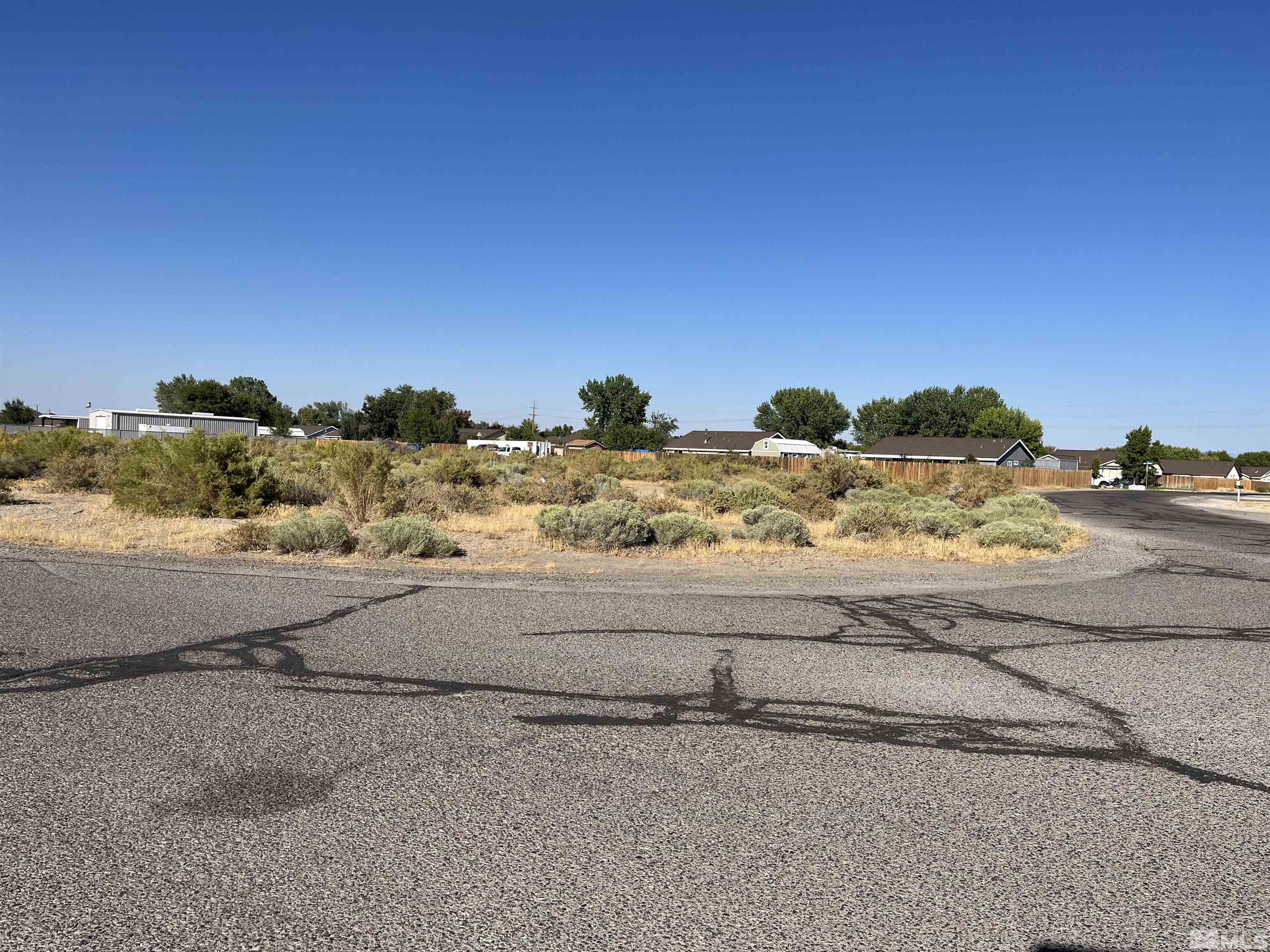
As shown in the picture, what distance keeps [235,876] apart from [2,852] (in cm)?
109

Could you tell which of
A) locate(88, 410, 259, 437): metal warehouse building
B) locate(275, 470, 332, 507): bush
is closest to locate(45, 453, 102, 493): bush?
locate(275, 470, 332, 507): bush

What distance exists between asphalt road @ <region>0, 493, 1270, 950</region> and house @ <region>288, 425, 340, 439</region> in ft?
297

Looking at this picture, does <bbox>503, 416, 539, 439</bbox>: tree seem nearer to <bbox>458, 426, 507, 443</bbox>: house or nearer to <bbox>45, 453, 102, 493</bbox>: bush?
<bbox>458, 426, 507, 443</bbox>: house

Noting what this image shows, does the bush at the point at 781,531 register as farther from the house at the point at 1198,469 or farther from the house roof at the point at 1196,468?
the house roof at the point at 1196,468

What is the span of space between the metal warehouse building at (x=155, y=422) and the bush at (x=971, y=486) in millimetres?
48996

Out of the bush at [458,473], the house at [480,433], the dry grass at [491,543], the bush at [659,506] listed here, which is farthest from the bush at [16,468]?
the house at [480,433]

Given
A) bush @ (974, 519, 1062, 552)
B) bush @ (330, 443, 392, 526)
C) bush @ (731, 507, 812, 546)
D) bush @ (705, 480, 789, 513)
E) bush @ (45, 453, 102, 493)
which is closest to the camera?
bush @ (731, 507, 812, 546)

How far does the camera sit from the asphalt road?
11.0 feet

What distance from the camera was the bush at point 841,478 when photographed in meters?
31.7

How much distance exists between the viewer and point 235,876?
3559 millimetres

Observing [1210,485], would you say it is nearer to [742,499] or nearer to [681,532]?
[742,499]

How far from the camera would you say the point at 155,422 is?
69562 millimetres

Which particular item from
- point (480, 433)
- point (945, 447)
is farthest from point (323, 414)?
point (945, 447)

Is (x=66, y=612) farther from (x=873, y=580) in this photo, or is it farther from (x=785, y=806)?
(x=873, y=580)
